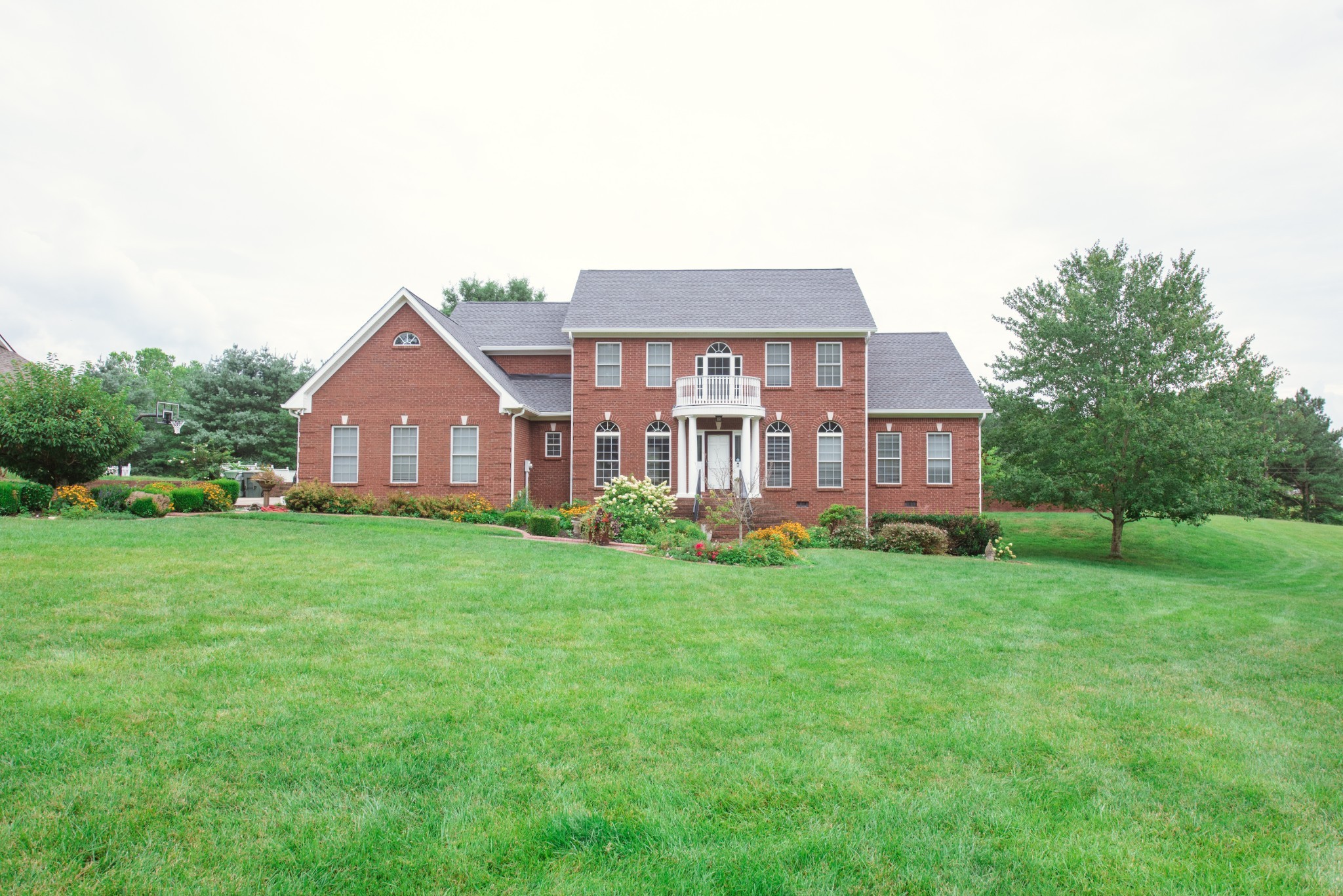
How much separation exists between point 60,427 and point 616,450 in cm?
1483

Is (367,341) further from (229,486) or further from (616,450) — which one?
(616,450)

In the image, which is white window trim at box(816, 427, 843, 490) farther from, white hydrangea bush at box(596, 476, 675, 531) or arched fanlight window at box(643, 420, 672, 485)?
white hydrangea bush at box(596, 476, 675, 531)

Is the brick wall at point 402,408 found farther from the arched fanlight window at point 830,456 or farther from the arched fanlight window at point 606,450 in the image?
the arched fanlight window at point 830,456

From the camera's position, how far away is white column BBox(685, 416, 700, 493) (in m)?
22.6

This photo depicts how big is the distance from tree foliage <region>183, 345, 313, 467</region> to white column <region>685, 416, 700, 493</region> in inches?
959

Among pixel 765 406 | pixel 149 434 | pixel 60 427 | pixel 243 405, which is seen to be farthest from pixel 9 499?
pixel 149 434

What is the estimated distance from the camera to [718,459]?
77.1 feet

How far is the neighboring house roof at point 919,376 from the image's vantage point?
2378 centimetres

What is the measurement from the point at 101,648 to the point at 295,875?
14.0ft

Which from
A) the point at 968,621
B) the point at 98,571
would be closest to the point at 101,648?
the point at 98,571

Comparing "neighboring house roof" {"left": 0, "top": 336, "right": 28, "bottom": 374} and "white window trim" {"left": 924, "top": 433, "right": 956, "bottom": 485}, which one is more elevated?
"neighboring house roof" {"left": 0, "top": 336, "right": 28, "bottom": 374}

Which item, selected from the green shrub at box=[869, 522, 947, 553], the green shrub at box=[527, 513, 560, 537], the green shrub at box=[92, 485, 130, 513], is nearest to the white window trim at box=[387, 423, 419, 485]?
the green shrub at box=[527, 513, 560, 537]

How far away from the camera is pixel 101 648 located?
18.5 ft

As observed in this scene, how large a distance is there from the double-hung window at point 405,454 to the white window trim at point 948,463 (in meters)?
16.8
